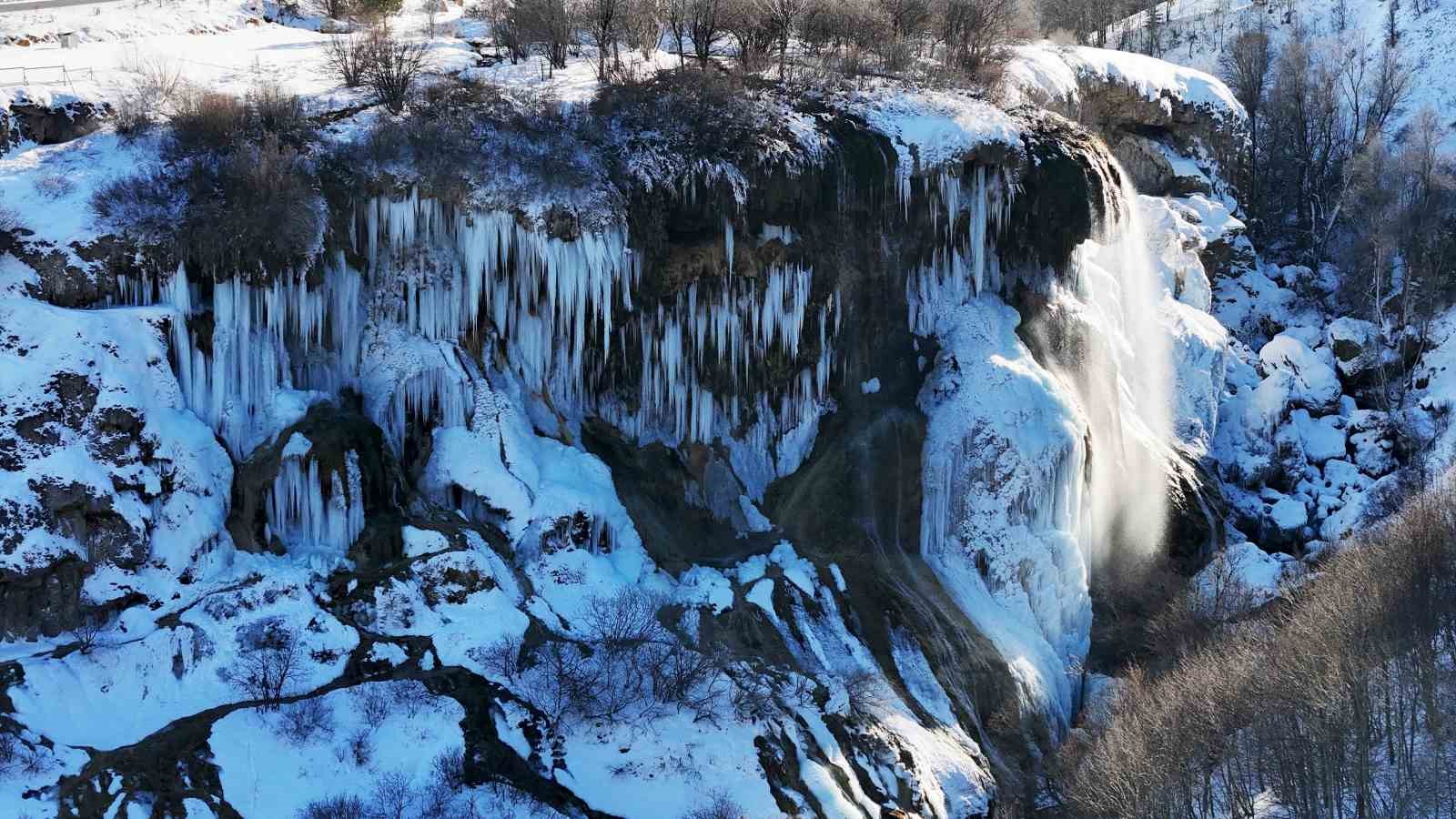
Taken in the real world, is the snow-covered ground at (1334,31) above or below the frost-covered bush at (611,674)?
above

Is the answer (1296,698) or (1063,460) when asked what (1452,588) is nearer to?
(1296,698)

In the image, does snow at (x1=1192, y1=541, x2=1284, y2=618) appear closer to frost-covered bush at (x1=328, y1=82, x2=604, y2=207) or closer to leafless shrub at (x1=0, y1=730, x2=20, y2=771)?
frost-covered bush at (x1=328, y1=82, x2=604, y2=207)

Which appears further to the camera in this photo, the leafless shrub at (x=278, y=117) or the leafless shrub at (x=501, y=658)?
the leafless shrub at (x=278, y=117)

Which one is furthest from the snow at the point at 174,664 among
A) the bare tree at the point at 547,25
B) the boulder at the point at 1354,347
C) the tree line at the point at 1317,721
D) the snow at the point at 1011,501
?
the boulder at the point at 1354,347

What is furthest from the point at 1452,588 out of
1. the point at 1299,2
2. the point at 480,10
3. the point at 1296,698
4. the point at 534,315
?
the point at 1299,2

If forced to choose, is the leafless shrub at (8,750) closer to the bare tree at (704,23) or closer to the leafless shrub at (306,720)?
the leafless shrub at (306,720)

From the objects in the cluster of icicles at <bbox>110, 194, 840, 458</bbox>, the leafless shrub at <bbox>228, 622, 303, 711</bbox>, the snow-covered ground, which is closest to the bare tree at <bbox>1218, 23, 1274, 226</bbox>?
the snow-covered ground

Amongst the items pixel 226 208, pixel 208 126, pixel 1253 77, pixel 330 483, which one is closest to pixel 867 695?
pixel 330 483
